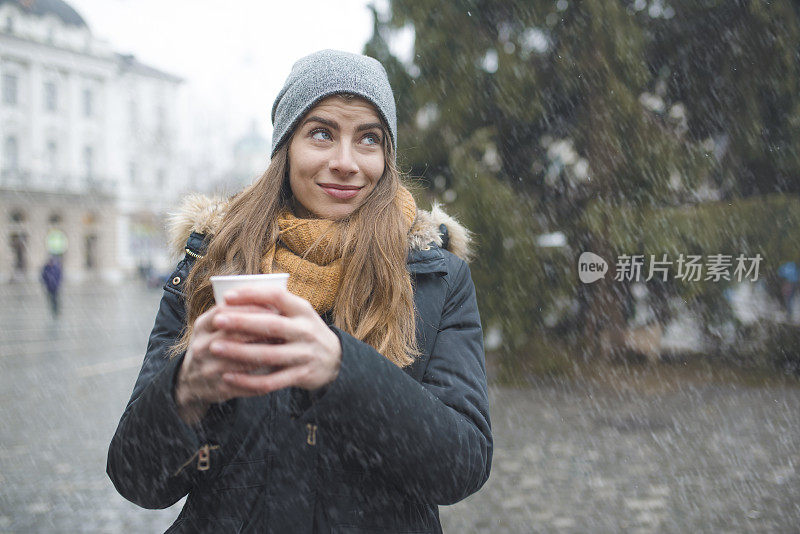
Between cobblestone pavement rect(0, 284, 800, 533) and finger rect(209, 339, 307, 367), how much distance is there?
3770 millimetres

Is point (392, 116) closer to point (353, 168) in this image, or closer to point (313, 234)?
point (353, 168)

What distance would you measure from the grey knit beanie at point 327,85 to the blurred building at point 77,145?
1624 inches

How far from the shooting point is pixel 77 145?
1677 inches

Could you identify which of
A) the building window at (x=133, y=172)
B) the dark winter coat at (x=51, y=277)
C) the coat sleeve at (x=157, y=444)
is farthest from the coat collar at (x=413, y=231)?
the building window at (x=133, y=172)

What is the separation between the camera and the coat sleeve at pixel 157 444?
46.8 inches

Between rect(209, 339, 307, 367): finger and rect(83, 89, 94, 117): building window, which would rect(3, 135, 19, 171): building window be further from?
rect(209, 339, 307, 367): finger

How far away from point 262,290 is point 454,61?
7863 millimetres

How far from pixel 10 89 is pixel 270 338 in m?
47.1

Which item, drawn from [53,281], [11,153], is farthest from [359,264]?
[11,153]

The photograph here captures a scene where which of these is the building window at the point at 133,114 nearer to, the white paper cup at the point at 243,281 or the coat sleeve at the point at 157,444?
the coat sleeve at the point at 157,444

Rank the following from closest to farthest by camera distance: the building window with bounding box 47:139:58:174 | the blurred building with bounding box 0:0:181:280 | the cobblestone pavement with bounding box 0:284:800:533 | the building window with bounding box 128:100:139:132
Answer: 1. the cobblestone pavement with bounding box 0:284:800:533
2. the blurred building with bounding box 0:0:181:280
3. the building window with bounding box 47:139:58:174
4. the building window with bounding box 128:100:139:132

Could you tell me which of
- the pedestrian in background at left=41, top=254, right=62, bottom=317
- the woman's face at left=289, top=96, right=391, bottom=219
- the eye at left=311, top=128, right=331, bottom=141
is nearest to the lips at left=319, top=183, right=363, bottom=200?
the woman's face at left=289, top=96, right=391, bottom=219

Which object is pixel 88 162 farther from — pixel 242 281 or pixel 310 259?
pixel 242 281

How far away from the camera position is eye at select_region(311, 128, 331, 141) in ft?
5.51
